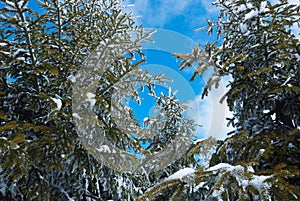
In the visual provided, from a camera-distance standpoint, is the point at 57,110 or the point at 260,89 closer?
the point at 57,110

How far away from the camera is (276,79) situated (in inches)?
189

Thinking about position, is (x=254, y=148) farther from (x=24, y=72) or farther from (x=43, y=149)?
(x=24, y=72)

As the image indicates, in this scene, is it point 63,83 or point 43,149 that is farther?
point 63,83

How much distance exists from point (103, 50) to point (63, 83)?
88 centimetres

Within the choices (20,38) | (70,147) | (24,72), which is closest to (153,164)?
(70,147)

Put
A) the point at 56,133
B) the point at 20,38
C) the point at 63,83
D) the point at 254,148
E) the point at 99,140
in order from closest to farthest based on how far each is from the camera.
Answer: the point at 254,148 < the point at 56,133 < the point at 99,140 < the point at 63,83 < the point at 20,38

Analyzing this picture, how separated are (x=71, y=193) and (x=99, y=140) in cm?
109

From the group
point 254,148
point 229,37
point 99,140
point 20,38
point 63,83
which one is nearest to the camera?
point 254,148

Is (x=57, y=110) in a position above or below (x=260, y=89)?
below

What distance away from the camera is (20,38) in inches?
222

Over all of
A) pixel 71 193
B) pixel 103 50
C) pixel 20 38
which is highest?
pixel 20 38

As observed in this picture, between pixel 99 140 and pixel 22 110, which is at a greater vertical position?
pixel 22 110

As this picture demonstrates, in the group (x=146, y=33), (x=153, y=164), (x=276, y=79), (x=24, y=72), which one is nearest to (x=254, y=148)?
(x=276, y=79)

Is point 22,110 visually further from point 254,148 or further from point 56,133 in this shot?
point 254,148
